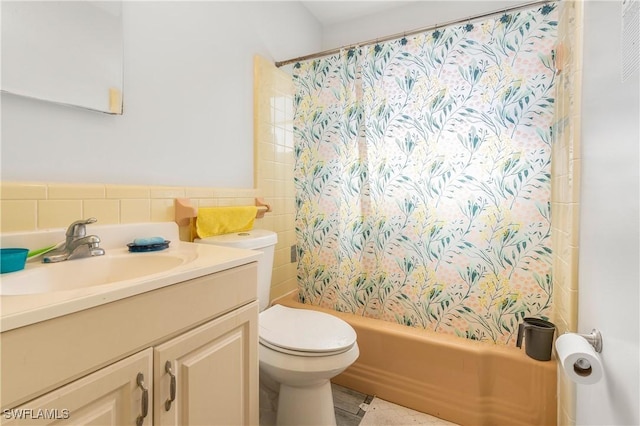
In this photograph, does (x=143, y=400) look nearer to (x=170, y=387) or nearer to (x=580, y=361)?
(x=170, y=387)

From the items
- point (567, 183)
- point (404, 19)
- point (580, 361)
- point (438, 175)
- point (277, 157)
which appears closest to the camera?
point (580, 361)

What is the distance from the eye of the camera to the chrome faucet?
2.63 feet

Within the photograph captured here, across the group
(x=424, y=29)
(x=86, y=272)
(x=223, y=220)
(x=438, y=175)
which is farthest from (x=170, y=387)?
(x=424, y=29)

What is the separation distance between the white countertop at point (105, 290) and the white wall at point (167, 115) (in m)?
0.24

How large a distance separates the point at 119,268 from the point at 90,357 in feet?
1.31

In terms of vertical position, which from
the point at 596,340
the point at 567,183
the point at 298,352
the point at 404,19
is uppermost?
the point at 404,19

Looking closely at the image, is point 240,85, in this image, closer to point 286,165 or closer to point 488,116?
point 286,165

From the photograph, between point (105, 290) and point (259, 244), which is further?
point (259, 244)

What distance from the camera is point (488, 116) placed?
132cm

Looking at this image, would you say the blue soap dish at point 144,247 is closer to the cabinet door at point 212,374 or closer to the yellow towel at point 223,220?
the yellow towel at point 223,220

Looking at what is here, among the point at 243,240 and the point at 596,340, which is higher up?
the point at 243,240

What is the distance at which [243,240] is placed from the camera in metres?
1.20

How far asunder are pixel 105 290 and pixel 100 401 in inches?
8.6

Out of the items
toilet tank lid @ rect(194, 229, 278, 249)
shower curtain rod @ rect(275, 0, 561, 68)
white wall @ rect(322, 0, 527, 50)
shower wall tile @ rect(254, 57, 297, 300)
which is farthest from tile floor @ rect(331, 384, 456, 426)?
white wall @ rect(322, 0, 527, 50)
